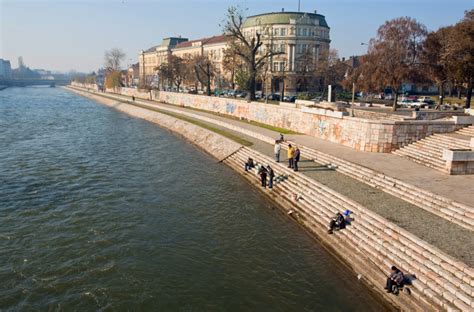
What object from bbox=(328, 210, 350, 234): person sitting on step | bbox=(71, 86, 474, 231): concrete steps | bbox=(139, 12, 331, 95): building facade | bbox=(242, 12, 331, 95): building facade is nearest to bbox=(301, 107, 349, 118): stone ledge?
bbox=(71, 86, 474, 231): concrete steps

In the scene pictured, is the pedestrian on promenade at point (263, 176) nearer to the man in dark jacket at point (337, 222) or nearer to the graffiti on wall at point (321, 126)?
the man in dark jacket at point (337, 222)

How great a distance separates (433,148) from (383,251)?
547 inches

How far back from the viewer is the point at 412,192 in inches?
768

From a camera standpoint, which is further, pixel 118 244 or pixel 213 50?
pixel 213 50

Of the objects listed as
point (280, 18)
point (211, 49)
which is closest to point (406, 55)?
point (280, 18)

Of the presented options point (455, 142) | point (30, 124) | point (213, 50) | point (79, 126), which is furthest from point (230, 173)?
point (213, 50)

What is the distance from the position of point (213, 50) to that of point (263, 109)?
80336 mm

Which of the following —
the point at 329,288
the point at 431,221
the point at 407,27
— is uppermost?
the point at 407,27

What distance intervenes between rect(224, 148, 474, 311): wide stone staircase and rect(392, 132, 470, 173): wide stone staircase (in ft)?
26.4

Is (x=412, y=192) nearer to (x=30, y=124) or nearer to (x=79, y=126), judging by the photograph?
(x=79, y=126)

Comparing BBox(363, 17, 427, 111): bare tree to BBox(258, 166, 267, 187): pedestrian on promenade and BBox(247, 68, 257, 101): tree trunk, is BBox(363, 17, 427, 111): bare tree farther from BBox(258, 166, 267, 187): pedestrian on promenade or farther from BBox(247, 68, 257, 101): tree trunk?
BBox(258, 166, 267, 187): pedestrian on promenade

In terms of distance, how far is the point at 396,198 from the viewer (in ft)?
64.8

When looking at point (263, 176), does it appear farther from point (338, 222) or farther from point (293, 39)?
point (293, 39)

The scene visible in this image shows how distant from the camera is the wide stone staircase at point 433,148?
24.3m
